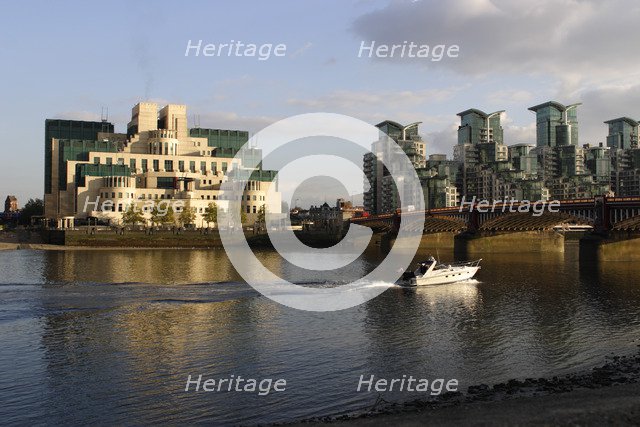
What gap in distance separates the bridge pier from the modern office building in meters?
70.8

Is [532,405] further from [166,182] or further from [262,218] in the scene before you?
[166,182]

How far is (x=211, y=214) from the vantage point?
6353 inches

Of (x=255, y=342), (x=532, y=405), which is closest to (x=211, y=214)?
(x=255, y=342)

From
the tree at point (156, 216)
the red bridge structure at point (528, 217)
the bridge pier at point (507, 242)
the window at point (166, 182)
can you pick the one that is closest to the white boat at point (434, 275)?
the red bridge structure at point (528, 217)

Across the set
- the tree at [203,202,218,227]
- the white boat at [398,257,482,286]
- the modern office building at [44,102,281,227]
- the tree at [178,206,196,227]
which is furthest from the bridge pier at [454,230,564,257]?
the tree at [178,206,196,227]

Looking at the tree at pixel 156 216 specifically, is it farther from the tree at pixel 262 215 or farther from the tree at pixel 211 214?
the tree at pixel 262 215

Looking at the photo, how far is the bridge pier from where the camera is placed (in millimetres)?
123375

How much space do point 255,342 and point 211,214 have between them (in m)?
125

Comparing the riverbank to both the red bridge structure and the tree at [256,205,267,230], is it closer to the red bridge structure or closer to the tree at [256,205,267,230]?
the red bridge structure

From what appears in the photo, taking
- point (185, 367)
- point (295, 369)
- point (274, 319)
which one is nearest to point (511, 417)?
point (295, 369)

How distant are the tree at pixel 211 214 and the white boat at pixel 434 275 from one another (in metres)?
94.7

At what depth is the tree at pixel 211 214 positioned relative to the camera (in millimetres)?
160425

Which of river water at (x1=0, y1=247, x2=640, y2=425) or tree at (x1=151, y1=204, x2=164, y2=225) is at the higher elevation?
tree at (x1=151, y1=204, x2=164, y2=225)

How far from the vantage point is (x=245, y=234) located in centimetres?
15575
